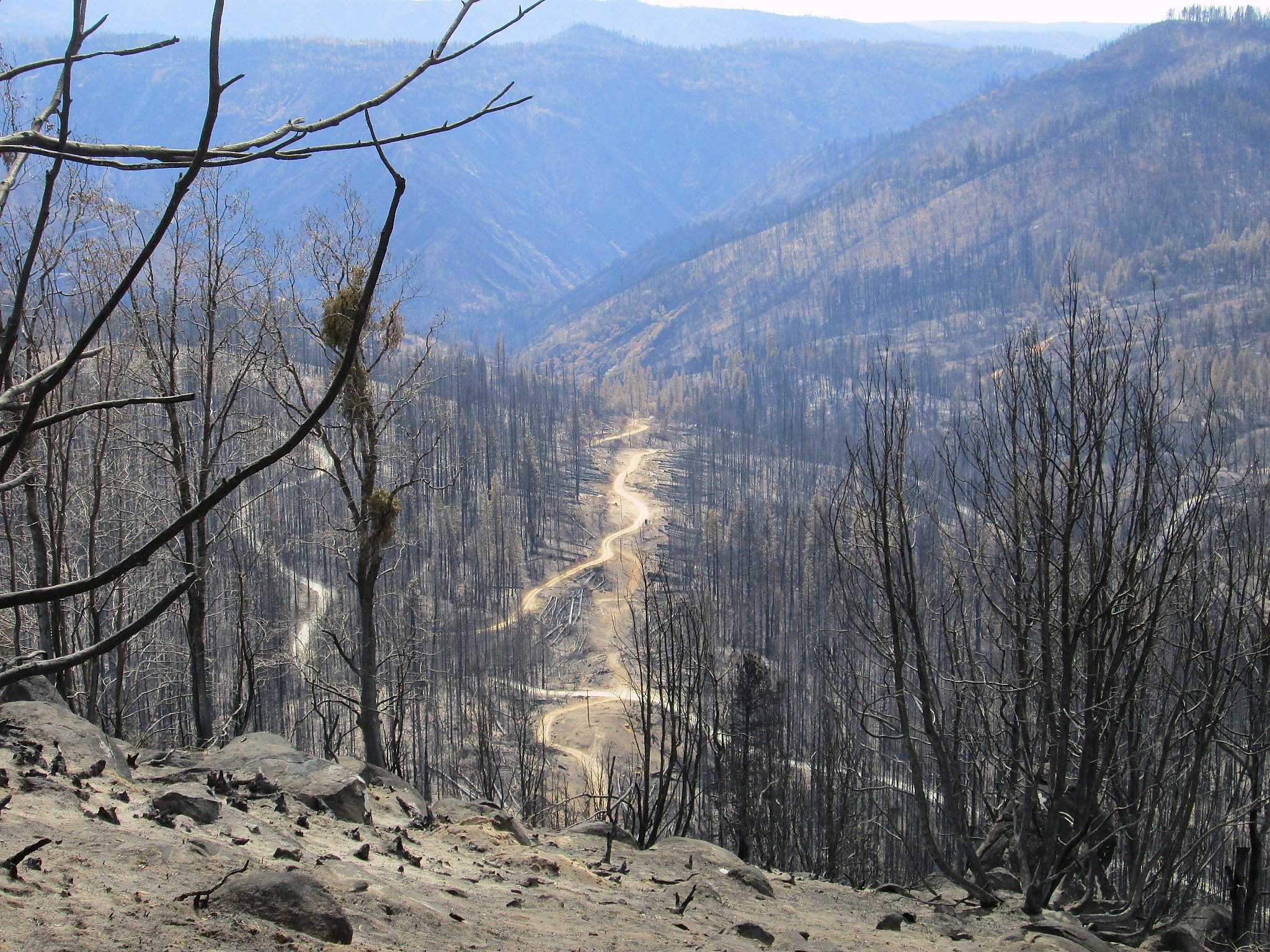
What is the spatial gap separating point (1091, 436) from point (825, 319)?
15204 cm

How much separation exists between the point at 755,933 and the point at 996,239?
546ft

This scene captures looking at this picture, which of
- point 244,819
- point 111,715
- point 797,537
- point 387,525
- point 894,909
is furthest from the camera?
point 797,537

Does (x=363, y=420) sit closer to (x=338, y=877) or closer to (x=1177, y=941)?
(x=338, y=877)

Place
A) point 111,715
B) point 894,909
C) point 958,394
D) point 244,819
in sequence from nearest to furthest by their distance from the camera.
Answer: point 244,819 → point 894,909 → point 111,715 → point 958,394

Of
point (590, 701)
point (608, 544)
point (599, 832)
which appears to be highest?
point (599, 832)

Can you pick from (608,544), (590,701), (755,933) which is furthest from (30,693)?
(608,544)

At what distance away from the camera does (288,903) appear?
355 centimetres

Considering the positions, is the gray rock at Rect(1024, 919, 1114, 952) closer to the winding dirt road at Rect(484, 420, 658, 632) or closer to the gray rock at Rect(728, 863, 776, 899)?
the gray rock at Rect(728, 863, 776, 899)

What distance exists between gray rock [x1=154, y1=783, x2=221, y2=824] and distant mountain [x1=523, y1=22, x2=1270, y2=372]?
132 m

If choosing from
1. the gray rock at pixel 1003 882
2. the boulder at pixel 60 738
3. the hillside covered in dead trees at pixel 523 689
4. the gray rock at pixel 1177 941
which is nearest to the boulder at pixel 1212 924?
the hillside covered in dead trees at pixel 523 689

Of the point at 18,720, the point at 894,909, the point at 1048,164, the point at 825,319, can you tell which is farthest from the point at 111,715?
the point at 1048,164

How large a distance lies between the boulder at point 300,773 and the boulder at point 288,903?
3.24 m

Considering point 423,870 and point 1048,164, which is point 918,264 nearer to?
point 1048,164

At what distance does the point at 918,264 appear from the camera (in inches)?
6112
